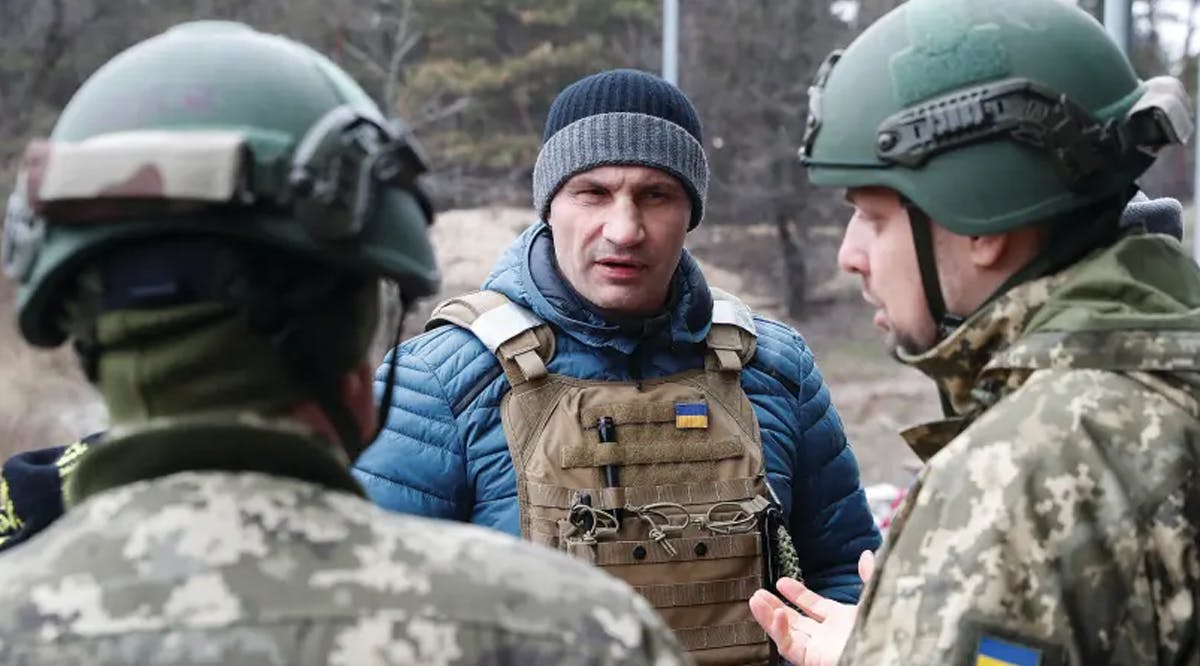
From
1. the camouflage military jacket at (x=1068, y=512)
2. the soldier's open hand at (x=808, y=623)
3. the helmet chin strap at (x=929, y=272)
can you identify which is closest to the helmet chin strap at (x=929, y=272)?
the helmet chin strap at (x=929, y=272)

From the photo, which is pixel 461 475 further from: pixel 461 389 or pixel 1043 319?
pixel 1043 319

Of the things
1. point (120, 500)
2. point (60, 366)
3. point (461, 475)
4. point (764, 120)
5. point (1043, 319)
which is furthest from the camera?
point (764, 120)

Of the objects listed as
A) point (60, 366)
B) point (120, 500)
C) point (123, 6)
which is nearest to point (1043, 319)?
point (120, 500)

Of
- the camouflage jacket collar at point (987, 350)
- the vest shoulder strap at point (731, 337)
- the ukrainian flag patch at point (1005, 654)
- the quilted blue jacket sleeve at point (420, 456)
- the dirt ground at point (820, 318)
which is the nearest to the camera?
the ukrainian flag patch at point (1005, 654)

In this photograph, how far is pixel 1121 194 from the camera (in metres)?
2.56

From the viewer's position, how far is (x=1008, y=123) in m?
2.46

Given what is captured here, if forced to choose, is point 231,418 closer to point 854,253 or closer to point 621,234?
point 854,253

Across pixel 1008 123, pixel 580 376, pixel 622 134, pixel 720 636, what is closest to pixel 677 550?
pixel 720 636

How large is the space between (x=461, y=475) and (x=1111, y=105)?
161cm

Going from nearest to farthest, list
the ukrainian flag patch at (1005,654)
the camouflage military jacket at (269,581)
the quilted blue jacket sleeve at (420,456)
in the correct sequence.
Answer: the camouflage military jacket at (269,581) < the ukrainian flag patch at (1005,654) < the quilted blue jacket sleeve at (420,456)

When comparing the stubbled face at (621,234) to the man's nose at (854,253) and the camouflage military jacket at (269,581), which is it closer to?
the man's nose at (854,253)

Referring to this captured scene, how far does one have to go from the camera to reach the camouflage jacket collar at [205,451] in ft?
5.45

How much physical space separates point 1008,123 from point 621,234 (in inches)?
49.2

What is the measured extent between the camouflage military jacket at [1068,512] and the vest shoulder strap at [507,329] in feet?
4.48
